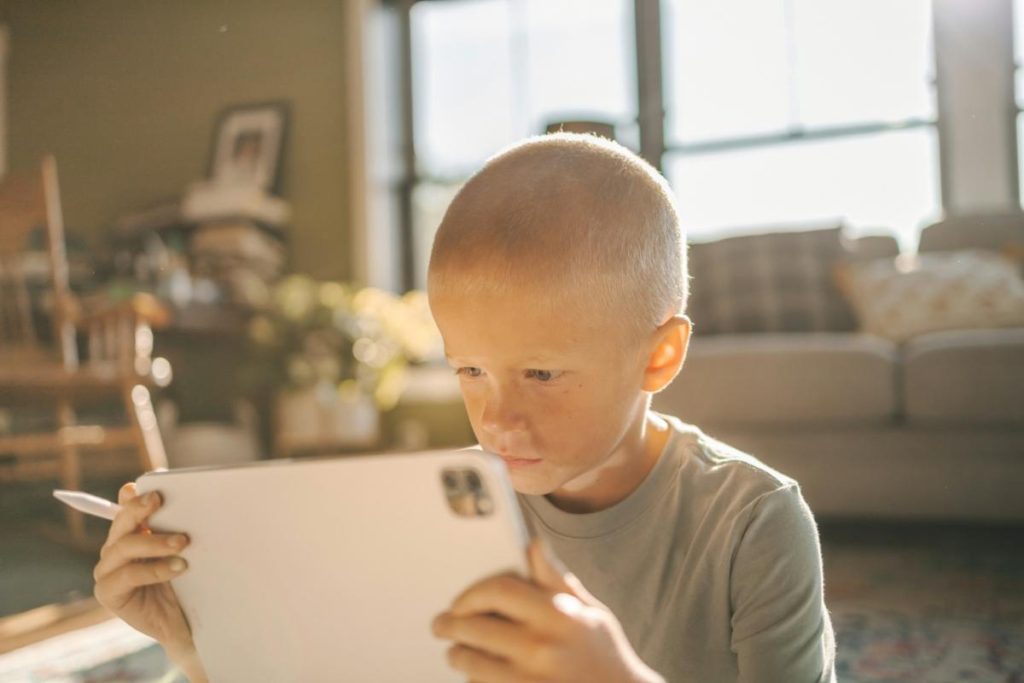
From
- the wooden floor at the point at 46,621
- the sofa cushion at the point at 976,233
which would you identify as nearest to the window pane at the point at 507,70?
the sofa cushion at the point at 976,233

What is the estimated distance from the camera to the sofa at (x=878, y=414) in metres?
1.92

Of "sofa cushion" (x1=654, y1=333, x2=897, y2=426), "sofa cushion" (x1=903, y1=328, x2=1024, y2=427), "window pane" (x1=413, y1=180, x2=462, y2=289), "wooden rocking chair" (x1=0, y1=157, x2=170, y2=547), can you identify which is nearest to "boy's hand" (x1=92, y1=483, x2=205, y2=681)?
"sofa cushion" (x1=654, y1=333, x2=897, y2=426)

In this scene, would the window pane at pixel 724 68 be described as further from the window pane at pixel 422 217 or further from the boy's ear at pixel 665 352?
the boy's ear at pixel 665 352

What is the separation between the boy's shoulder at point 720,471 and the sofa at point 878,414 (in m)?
1.36

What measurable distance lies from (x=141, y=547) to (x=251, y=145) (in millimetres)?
4140

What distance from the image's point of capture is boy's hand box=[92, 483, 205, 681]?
0.56 meters

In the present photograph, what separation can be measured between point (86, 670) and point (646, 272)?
3.41 ft

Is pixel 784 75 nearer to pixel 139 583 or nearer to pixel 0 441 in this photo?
pixel 0 441

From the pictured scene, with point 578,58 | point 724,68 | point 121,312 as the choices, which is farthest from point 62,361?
point 724,68

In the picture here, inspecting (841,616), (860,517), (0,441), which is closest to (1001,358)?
(860,517)

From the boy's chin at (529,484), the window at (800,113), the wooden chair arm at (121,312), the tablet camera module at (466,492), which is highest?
the window at (800,113)

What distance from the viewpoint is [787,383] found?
2078 millimetres

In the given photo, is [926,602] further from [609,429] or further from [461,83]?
[461,83]

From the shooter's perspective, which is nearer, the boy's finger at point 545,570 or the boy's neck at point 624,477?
the boy's finger at point 545,570
